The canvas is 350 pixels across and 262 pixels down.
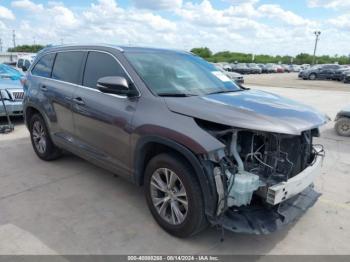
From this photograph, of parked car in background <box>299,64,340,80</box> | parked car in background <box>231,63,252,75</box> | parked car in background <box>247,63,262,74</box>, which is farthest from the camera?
parked car in background <box>247,63,262,74</box>

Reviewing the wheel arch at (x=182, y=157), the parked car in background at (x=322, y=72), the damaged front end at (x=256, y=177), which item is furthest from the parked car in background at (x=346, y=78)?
the wheel arch at (x=182, y=157)

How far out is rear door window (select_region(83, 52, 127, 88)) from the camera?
12.1ft

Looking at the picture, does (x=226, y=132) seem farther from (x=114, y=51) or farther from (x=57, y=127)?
(x=57, y=127)

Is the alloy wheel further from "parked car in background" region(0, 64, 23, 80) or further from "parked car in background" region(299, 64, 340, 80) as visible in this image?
"parked car in background" region(299, 64, 340, 80)

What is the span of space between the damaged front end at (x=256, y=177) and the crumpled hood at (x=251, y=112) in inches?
4.8

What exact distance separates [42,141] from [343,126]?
6430 mm

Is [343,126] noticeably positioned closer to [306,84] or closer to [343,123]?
[343,123]

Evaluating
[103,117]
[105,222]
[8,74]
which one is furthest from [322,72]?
[105,222]

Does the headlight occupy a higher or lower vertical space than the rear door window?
lower

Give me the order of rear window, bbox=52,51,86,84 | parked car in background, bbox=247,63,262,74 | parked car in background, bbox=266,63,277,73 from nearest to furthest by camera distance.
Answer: rear window, bbox=52,51,86,84
parked car in background, bbox=247,63,262,74
parked car in background, bbox=266,63,277,73

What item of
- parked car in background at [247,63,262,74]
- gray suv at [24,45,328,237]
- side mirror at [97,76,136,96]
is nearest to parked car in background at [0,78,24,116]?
gray suv at [24,45,328,237]

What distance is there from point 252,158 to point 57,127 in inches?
116

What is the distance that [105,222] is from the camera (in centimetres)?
348

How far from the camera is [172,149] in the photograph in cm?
306
